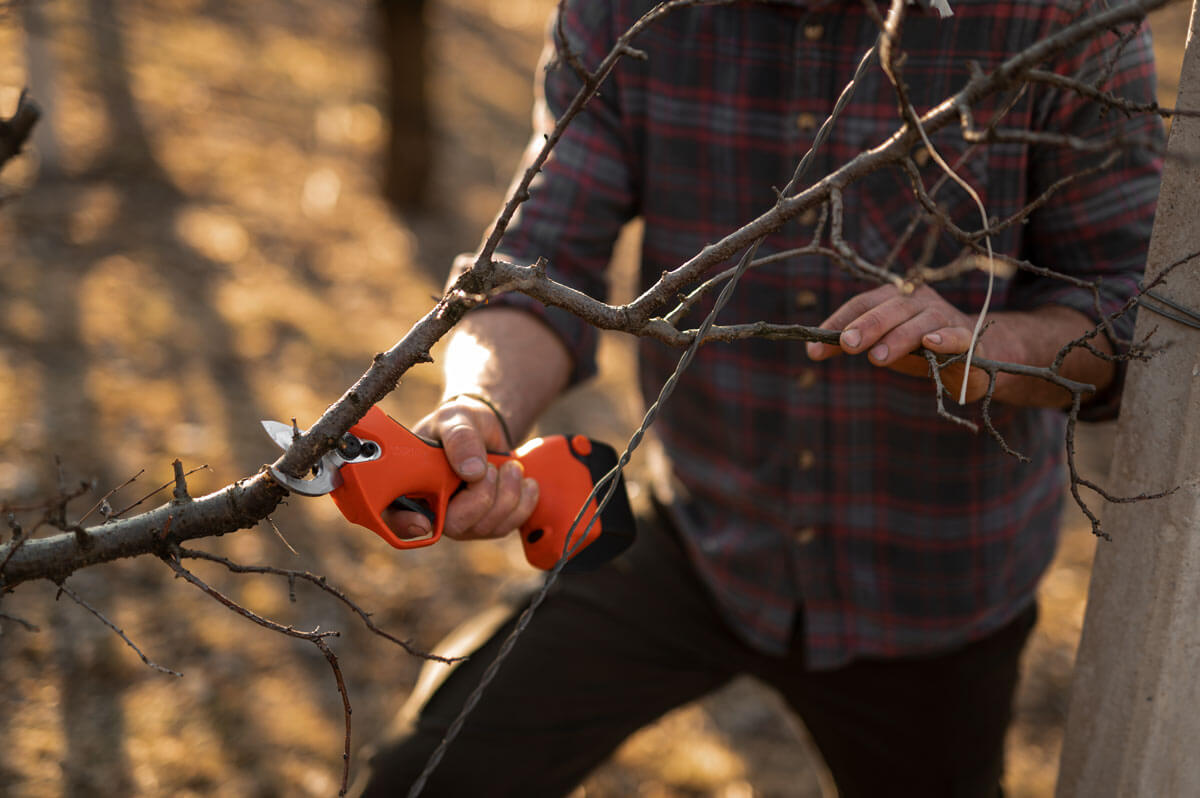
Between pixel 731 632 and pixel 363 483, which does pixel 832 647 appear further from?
pixel 363 483

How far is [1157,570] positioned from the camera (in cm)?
127

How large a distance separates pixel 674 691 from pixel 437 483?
964 millimetres

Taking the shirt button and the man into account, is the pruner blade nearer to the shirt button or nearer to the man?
the man

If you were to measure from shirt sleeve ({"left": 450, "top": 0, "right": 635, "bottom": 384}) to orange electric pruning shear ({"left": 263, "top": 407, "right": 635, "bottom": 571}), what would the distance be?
49cm

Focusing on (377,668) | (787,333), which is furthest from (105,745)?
(787,333)

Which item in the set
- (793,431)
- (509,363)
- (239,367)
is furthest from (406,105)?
(793,431)

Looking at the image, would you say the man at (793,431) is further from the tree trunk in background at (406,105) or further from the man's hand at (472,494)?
the tree trunk in background at (406,105)

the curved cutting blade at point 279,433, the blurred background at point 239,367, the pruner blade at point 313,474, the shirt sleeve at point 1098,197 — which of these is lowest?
the blurred background at point 239,367

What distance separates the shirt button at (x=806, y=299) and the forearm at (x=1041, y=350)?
14.7 inches

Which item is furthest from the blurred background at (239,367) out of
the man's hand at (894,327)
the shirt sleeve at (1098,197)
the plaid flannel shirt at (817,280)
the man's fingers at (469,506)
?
the shirt sleeve at (1098,197)

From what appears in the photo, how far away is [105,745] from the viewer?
2.64m

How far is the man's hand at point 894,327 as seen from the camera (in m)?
1.17

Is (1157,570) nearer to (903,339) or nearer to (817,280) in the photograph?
(903,339)

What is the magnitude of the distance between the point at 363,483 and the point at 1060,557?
376cm
